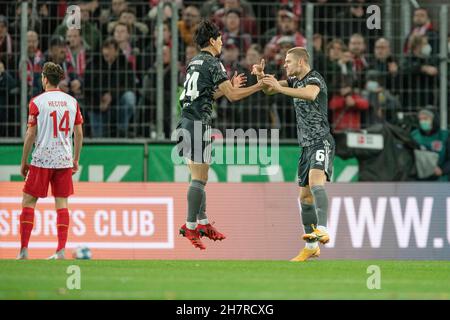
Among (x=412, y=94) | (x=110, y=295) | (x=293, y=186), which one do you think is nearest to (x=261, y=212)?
(x=293, y=186)

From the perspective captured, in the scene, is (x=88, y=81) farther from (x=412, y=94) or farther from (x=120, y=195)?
(x=412, y=94)

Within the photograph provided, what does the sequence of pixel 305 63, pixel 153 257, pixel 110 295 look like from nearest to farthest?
pixel 110 295 → pixel 305 63 → pixel 153 257

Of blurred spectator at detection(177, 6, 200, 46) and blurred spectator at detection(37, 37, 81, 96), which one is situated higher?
blurred spectator at detection(177, 6, 200, 46)

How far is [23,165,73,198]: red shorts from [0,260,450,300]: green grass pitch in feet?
4.18

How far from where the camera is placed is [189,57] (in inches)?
742

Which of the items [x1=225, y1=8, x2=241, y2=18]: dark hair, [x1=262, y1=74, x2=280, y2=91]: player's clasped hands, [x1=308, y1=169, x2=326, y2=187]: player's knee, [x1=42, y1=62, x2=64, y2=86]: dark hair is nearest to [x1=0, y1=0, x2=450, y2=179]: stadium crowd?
[x1=225, y1=8, x2=241, y2=18]: dark hair

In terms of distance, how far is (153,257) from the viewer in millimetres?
18109

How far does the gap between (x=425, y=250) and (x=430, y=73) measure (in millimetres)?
2813

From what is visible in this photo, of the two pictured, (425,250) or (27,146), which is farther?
(425,250)

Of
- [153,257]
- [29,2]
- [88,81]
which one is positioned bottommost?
[153,257]

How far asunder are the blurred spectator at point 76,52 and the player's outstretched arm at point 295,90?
535cm

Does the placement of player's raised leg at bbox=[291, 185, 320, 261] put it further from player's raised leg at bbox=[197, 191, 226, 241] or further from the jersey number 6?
player's raised leg at bbox=[197, 191, 226, 241]

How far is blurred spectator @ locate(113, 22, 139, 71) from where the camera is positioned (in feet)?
60.8

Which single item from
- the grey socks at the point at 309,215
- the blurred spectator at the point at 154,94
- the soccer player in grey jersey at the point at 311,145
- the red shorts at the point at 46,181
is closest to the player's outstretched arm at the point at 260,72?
the soccer player in grey jersey at the point at 311,145
